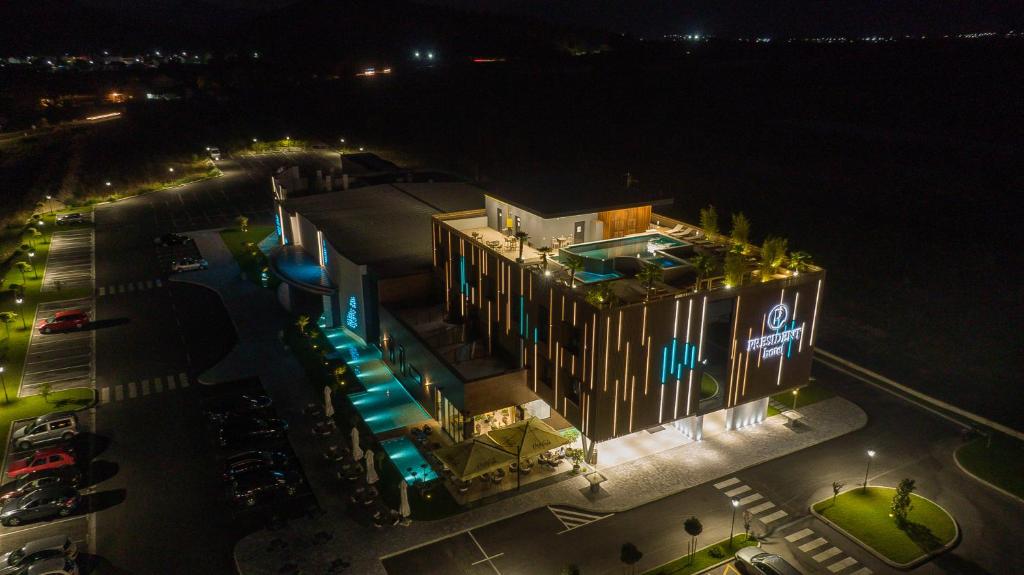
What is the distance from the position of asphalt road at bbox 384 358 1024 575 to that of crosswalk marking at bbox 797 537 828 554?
→ 0.04 metres

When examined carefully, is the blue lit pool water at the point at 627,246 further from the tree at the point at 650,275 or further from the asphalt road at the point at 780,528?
the asphalt road at the point at 780,528

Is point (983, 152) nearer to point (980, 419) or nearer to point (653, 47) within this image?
point (980, 419)

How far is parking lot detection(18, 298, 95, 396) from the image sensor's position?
42500 mm

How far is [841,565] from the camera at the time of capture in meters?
26.8

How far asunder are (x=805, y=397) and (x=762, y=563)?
1761 centimetres

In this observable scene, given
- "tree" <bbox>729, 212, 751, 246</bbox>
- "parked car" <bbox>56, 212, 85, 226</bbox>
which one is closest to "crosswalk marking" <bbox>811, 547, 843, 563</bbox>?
"tree" <bbox>729, 212, 751, 246</bbox>

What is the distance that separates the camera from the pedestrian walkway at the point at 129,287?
59375 mm

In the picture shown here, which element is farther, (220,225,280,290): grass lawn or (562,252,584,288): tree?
(220,225,280,290): grass lawn

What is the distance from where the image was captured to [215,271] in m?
64.4

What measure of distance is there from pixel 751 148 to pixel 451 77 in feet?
318

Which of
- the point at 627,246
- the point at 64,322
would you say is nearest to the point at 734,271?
the point at 627,246

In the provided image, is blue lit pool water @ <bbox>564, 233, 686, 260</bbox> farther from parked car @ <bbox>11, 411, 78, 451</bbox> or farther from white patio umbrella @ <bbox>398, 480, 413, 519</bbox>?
parked car @ <bbox>11, 411, 78, 451</bbox>

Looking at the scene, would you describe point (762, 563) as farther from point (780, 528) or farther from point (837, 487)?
point (837, 487)

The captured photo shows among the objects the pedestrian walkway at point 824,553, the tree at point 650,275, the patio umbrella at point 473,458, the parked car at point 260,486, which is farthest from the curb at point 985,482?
the parked car at point 260,486
